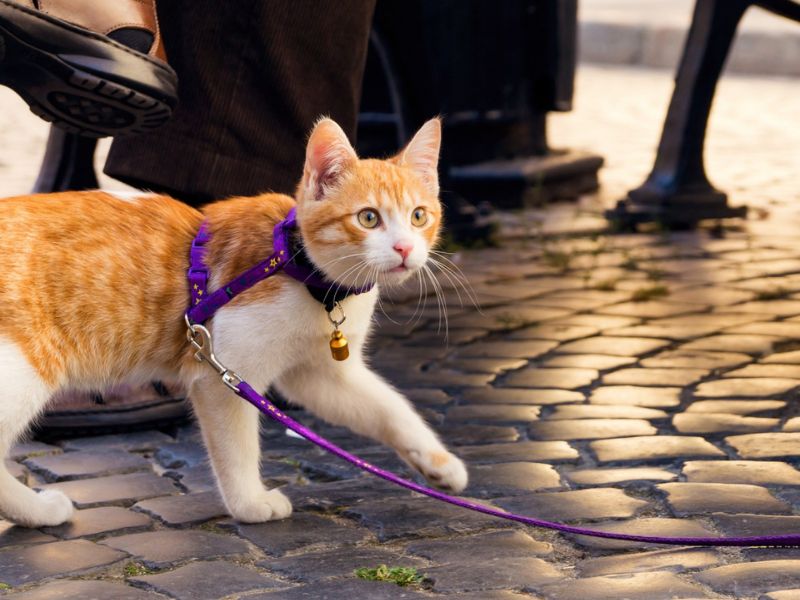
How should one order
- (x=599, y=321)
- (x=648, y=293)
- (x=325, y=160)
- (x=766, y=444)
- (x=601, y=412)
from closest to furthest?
(x=325, y=160)
(x=766, y=444)
(x=601, y=412)
(x=599, y=321)
(x=648, y=293)

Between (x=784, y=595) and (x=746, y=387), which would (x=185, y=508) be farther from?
(x=746, y=387)

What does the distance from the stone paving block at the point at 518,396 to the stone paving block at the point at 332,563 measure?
1.21 metres

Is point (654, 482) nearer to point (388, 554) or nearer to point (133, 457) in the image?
point (388, 554)

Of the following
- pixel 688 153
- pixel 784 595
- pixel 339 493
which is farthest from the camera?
pixel 688 153

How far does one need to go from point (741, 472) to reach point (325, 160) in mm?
1266

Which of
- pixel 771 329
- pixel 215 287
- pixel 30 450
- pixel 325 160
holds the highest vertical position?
pixel 325 160

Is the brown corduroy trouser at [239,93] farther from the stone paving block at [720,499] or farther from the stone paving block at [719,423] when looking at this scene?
the stone paving block at [720,499]

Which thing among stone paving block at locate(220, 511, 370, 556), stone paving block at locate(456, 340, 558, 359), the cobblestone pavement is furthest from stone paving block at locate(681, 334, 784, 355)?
stone paving block at locate(220, 511, 370, 556)

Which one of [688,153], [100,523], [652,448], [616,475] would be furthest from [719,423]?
[688,153]

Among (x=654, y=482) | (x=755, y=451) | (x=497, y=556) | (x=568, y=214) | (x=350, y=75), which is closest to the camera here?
(x=497, y=556)

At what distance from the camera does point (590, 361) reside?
4324 mm

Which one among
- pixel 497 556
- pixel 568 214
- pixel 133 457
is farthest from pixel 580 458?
pixel 568 214

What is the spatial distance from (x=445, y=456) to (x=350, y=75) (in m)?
1.24

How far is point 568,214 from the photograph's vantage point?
704 centimetres
